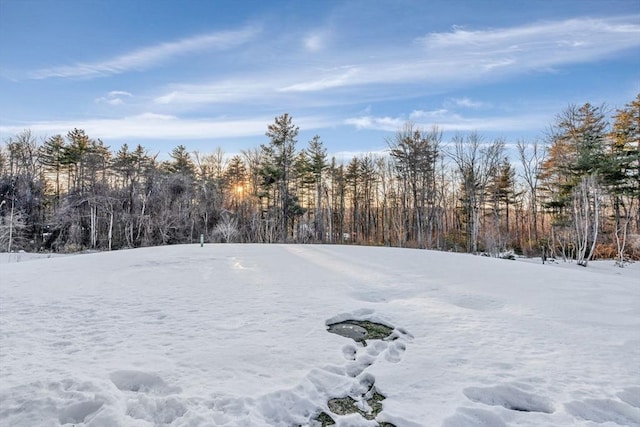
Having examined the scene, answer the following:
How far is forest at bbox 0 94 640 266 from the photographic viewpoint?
18828 millimetres

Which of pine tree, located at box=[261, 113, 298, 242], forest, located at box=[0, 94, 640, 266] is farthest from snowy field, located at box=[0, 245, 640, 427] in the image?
pine tree, located at box=[261, 113, 298, 242]

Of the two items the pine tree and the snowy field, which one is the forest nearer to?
the pine tree

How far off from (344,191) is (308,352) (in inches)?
1192

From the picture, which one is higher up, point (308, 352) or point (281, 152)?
point (281, 152)

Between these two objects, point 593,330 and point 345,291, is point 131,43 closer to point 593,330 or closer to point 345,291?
point 345,291

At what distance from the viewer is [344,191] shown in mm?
33031

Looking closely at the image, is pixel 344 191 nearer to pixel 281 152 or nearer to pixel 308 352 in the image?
pixel 281 152

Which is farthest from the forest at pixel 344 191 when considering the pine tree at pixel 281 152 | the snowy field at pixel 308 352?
the snowy field at pixel 308 352

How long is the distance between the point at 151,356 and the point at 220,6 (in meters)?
9.83

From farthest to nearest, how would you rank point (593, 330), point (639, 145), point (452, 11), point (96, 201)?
1. point (96, 201)
2. point (639, 145)
3. point (452, 11)
4. point (593, 330)

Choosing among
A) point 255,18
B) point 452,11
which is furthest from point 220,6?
point 452,11

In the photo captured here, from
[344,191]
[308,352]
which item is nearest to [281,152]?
[344,191]

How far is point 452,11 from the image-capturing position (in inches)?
359

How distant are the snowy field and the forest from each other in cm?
1501
